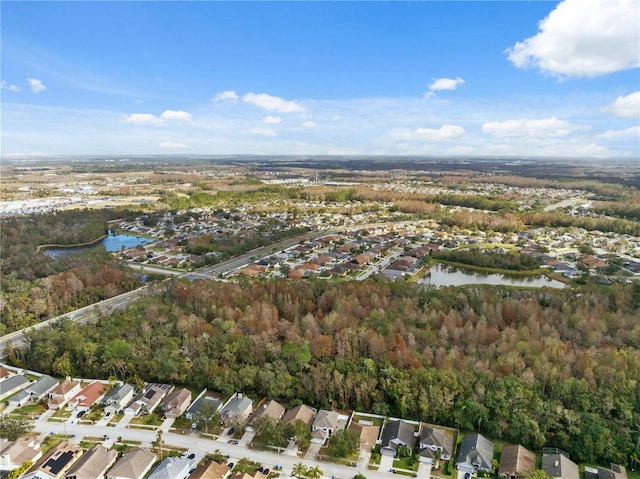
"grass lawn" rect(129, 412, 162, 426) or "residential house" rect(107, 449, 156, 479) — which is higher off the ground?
"residential house" rect(107, 449, 156, 479)

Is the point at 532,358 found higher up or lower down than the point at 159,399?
higher up

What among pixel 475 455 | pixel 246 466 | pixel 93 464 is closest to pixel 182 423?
pixel 93 464

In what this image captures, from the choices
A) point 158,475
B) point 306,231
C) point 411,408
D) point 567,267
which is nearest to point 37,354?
point 158,475

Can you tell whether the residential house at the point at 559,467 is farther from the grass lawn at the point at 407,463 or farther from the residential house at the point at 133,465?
the residential house at the point at 133,465

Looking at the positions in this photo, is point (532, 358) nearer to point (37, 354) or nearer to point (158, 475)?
point (158, 475)

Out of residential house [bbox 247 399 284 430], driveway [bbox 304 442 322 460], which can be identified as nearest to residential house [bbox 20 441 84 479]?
residential house [bbox 247 399 284 430]

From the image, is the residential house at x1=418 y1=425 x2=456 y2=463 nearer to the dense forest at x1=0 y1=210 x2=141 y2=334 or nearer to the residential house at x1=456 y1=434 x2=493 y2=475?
the residential house at x1=456 y1=434 x2=493 y2=475

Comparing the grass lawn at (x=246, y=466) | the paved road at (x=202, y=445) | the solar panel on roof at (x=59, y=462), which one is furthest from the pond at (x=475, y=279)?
the solar panel on roof at (x=59, y=462)
